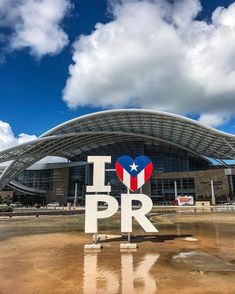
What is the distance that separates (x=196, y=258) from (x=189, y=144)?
226 ft

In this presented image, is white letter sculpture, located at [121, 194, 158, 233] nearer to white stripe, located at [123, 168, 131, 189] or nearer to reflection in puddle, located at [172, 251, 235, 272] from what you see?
white stripe, located at [123, 168, 131, 189]

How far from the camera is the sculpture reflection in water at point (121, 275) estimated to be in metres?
7.54

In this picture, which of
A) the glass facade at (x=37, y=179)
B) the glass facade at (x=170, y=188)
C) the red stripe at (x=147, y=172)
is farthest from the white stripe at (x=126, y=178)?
the glass facade at (x=37, y=179)

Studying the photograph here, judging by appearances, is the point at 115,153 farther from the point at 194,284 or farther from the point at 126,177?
the point at 194,284

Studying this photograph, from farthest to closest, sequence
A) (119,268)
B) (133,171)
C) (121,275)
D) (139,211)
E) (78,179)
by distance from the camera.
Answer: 1. (78,179)
2. (133,171)
3. (139,211)
4. (119,268)
5. (121,275)

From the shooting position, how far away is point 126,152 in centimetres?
9144

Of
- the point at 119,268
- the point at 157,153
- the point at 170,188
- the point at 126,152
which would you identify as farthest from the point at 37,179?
the point at 119,268

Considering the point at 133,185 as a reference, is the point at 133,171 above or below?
above

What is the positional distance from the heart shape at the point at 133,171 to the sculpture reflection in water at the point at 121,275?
4.31m

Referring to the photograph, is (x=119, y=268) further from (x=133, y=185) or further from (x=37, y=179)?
(x=37, y=179)

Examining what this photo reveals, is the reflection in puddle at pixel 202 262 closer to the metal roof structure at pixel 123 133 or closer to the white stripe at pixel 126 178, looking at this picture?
the white stripe at pixel 126 178

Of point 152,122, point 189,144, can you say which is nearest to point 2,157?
point 152,122

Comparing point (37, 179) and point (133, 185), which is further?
point (37, 179)

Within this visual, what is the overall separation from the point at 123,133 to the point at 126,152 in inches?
786
